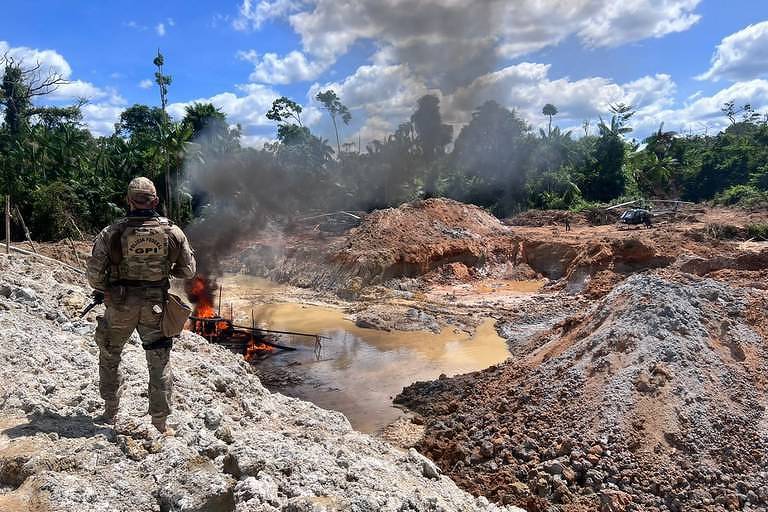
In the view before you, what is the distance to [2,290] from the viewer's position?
6.52 meters

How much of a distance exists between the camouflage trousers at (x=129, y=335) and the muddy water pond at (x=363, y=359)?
505 cm

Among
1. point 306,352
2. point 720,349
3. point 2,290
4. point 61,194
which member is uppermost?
point 61,194

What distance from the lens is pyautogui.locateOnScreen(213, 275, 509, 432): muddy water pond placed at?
1015 cm

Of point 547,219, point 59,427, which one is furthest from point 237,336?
point 547,219

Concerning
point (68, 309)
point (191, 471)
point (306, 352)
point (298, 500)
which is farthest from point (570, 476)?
point (306, 352)

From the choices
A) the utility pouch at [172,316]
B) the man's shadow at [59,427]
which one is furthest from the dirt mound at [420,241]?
the man's shadow at [59,427]

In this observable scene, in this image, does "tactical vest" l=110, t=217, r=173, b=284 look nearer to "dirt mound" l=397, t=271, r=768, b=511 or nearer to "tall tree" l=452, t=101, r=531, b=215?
"dirt mound" l=397, t=271, r=768, b=511

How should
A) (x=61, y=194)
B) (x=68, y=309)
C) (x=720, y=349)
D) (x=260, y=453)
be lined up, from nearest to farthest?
1. (x=260, y=453)
2. (x=68, y=309)
3. (x=720, y=349)
4. (x=61, y=194)

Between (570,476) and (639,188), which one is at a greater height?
(639,188)

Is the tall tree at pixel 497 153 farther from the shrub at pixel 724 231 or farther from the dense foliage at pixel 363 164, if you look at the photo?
the shrub at pixel 724 231

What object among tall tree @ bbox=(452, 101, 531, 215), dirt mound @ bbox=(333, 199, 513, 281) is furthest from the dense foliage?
dirt mound @ bbox=(333, 199, 513, 281)

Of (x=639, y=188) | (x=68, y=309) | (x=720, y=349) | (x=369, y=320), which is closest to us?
(x=68, y=309)

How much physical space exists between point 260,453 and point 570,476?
4.24 metres

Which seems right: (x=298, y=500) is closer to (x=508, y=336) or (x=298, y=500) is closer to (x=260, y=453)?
(x=260, y=453)
